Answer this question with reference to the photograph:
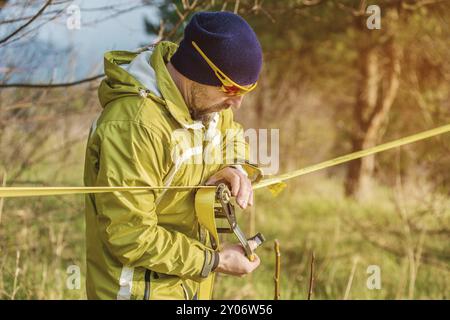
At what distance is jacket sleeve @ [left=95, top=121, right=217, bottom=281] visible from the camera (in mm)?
2373

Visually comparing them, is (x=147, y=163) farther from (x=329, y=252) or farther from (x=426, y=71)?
(x=426, y=71)

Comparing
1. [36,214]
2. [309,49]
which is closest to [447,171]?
[36,214]

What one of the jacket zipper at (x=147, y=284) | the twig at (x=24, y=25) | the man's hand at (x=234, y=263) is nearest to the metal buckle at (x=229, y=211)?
the man's hand at (x=234, y=263)

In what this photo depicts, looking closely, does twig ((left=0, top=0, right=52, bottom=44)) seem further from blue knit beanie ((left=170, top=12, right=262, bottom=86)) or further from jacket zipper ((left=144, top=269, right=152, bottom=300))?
jacket zipper ((left=144, top=269, right=152, bottom=300))

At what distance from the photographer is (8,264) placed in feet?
15.3

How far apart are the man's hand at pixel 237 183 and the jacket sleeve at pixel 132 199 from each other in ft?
0.95

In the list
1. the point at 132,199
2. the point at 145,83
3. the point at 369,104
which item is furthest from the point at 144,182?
the point at 369,104

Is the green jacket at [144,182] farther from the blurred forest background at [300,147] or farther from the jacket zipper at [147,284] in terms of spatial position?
the blurred forest background at [300,147]

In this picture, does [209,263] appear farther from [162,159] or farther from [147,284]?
[162,159]

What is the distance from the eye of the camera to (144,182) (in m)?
2.41

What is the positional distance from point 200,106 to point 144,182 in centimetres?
40

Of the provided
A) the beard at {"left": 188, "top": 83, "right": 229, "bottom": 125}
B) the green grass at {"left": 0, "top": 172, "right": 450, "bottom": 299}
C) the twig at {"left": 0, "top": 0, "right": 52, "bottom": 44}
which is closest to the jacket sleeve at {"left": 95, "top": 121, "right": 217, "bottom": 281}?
the beard at {"left": 188, "top": 83, "right": 229, "bottom": 125}

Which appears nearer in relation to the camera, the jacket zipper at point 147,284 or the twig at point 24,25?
the jacket zipper at point 147,284

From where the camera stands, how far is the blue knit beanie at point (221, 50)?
97.6 inches
